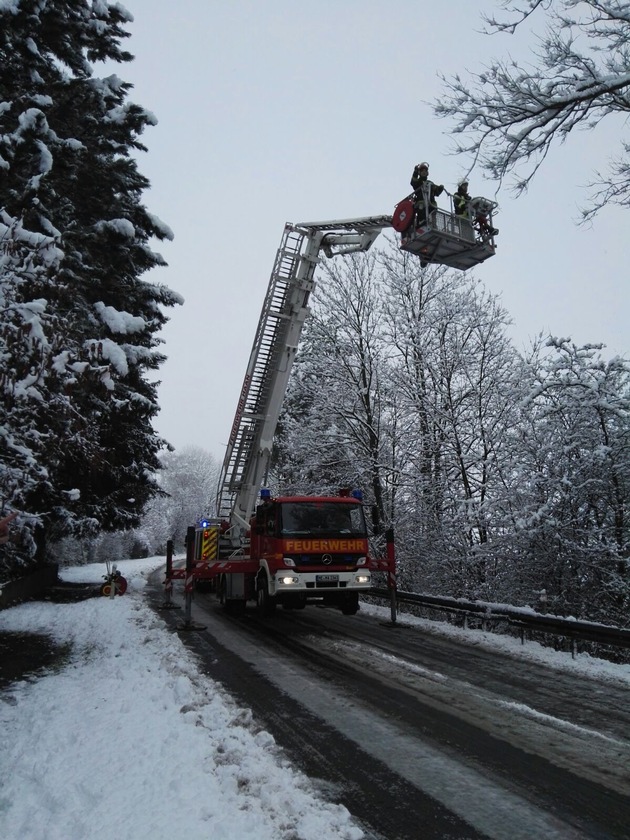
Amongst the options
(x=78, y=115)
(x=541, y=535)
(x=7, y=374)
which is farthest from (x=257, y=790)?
(x=78, y=115)

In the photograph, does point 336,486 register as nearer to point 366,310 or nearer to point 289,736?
point 366,310

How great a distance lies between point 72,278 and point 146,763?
1149 cm

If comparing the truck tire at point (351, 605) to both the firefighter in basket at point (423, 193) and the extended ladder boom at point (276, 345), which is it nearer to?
the extended ladder boom at point (276, 345)

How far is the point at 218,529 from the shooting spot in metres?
14.8

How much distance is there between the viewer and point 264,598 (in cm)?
1252

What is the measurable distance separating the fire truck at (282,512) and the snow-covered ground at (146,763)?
367cm

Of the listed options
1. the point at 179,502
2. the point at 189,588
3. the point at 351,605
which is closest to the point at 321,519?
the point at 351,605

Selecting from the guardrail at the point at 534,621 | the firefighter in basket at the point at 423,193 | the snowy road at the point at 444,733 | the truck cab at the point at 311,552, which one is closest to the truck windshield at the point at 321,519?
the truck cab at the point at 311,552

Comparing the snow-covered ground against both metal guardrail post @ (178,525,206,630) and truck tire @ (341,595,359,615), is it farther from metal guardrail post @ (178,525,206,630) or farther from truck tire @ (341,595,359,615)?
truck tire @ (341,595,359,615)

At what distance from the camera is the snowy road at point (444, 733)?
3.98 meters

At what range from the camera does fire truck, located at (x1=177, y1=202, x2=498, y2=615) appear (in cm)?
1174

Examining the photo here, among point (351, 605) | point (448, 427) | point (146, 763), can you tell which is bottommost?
point (146, 763)

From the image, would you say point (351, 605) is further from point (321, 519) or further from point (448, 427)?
point (448, 427)

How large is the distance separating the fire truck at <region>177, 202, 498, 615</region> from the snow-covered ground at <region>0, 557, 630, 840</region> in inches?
144
